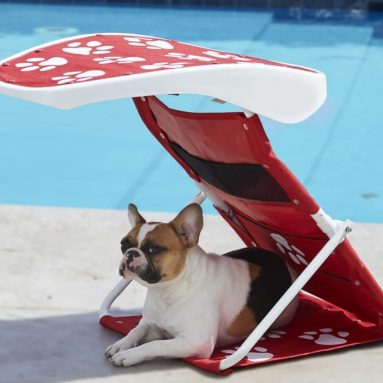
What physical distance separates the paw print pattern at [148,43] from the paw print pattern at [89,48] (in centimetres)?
11

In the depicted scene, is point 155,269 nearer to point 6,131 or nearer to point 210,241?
point 210,241

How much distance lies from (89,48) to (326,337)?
1.29 m

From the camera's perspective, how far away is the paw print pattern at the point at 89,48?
360 cm

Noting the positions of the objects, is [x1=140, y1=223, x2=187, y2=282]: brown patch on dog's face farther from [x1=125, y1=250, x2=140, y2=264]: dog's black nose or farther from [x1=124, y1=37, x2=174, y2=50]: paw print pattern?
[x1=124, y1=37, x2=174, y2=50]: paw print pattern

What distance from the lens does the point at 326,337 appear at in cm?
376

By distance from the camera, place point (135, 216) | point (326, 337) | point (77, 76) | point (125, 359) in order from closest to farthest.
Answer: point (77, 76) < point (125, 359) < point (135, 216) < point (326, 337)

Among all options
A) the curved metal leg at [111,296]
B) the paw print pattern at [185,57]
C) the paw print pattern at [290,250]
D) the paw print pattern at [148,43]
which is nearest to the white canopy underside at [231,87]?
the paw print pattern at [185,57]

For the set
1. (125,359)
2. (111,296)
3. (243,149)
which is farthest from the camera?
(111,296)

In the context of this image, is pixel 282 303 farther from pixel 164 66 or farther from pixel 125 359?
pixel 164 66

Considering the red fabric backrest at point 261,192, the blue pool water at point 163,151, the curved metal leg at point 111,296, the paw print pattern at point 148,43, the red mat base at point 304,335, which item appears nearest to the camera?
the red fabric backrest at point 261,192

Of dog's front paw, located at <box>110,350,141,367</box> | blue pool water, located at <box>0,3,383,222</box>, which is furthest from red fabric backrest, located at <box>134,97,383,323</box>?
blue pool water, located at <box>0,3,383,222</box>

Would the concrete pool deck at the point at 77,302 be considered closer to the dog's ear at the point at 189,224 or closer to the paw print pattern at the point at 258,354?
the paw print pattern at the point at 258,354

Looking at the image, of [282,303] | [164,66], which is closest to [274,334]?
[282,303]

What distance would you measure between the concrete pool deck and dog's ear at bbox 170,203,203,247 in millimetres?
408
